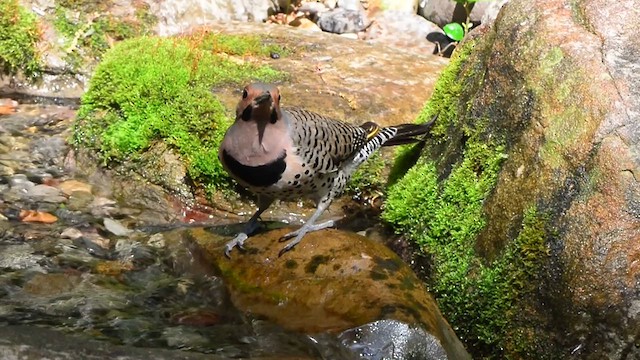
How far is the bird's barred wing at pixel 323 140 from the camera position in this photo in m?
4.95

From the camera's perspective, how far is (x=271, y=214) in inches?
252

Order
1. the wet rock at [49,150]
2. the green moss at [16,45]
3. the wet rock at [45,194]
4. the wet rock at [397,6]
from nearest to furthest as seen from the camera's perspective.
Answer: the wet rock at [45,194] → the wet rock at [49,150] → the green moss at [16,45] → the wet rock at [397,6]

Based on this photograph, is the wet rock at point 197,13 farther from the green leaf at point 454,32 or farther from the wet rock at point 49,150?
the wet rock at point 49,150

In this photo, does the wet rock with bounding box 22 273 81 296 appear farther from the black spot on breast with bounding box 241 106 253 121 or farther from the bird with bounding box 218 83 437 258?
the black spot on breast with bounding box 241 106 253 121

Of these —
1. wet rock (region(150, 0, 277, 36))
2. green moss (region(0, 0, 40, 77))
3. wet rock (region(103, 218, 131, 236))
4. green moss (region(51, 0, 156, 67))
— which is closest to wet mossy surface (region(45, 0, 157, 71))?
green moss (region(51, 0, 156, 67))

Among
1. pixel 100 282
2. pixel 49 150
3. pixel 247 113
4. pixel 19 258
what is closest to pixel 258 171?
pixel 247 113

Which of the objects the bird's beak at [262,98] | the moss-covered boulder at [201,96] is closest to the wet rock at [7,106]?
the moss-covered boulder at [201,96]

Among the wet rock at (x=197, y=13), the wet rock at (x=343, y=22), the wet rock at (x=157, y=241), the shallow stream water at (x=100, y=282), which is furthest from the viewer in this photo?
the wet rock at (x=343, y=22)

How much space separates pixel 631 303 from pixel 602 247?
11.6 inches

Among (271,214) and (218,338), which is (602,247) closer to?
(218,338)

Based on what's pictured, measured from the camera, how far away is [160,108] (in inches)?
260

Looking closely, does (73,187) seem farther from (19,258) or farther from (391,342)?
(391,342)

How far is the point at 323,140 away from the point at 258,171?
2.07ft

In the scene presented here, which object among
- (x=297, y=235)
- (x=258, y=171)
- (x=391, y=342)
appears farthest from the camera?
(x=297, y=235)
